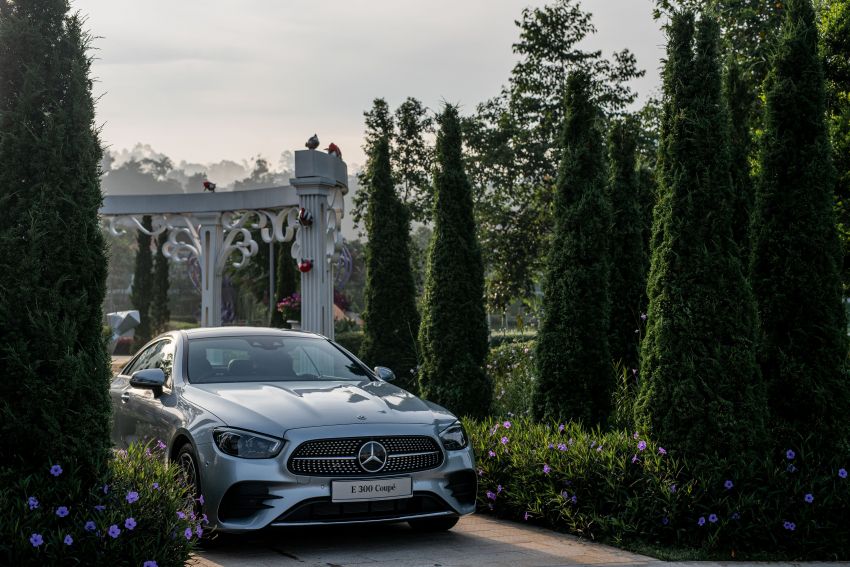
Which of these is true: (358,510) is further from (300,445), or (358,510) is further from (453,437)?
(453,437)

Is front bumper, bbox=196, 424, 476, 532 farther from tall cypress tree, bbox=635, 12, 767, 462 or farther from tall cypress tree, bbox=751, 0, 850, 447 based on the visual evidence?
tall cypress tree, bbox=751, 0, 850, 447

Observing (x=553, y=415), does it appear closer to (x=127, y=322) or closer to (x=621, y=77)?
(x=127, y=322)

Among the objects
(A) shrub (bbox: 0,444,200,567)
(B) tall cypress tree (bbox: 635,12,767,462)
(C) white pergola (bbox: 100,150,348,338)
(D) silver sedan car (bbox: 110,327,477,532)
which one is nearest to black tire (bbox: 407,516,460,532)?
(D) silver sedan car (bbox: 110,327,477,532)

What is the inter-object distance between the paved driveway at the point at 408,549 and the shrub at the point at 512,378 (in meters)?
2.37

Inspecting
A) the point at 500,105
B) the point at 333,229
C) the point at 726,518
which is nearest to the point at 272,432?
the point at 726,518

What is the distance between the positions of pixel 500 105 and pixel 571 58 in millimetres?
2874

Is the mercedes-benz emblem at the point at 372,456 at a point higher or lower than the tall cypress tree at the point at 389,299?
lower

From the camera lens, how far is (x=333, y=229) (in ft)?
48.8

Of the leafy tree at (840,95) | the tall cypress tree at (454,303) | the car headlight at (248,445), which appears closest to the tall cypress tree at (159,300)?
the tall cypress tree at (454,303)

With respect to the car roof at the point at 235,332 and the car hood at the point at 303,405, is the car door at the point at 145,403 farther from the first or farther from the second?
Answer: the car hood at the point at 303,405

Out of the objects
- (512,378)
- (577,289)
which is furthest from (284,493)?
(512,378)

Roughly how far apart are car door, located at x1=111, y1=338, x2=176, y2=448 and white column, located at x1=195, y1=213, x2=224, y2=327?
32.1 ft

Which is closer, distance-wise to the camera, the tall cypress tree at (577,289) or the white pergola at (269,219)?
the tall cypress tree at (577,289)

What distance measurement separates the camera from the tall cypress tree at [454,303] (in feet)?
32.0
